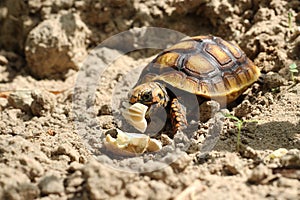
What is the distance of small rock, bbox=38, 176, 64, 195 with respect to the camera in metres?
2.56

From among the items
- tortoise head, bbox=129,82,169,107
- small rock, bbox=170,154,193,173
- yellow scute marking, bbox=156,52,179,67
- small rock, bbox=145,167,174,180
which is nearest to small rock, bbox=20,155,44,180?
small rock, bbox=145,167,174,180

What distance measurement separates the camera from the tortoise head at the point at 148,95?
365 centimetres

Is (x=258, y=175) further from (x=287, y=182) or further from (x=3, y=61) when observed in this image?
(x=3, y=61)

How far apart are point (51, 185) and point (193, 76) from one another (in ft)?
5.82

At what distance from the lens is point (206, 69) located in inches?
152

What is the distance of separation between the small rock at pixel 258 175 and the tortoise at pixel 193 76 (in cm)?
109

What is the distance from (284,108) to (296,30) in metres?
1.19

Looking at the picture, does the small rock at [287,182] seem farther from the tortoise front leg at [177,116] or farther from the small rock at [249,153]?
the tortoise front leg at [177,116]

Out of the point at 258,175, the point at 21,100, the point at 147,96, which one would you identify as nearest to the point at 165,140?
the point at 147,96

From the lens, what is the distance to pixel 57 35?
16.5 feet

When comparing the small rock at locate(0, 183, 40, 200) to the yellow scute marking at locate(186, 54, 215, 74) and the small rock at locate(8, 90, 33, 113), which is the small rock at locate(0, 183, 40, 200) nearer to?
the small rock at locate(8, 90, 33, 113)

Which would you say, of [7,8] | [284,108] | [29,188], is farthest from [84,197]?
[7,8]

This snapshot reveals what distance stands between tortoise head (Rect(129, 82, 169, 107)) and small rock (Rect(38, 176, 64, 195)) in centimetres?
124

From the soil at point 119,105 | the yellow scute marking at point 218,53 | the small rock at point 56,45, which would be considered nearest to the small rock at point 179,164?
the soil at point 119,105
